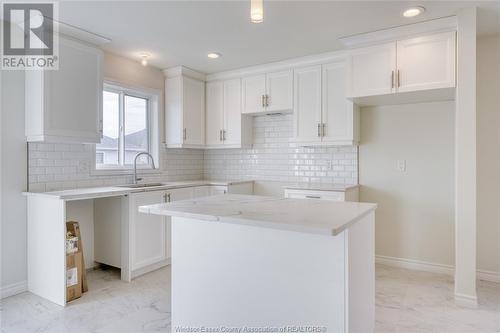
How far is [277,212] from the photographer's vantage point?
1.74 m

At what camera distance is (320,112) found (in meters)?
3.71

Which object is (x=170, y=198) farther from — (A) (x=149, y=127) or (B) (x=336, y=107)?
(B) (x=336, y=107)

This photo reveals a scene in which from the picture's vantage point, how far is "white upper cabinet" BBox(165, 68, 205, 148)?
4.19 metres

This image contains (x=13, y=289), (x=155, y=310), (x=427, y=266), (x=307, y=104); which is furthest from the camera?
(x=307, y=104)

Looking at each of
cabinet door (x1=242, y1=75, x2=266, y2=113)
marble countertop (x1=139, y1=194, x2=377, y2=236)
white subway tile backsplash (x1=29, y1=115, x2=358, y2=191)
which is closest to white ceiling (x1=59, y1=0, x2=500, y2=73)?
cabinet door (x1=242, y1=75, x2=266, y2=113)

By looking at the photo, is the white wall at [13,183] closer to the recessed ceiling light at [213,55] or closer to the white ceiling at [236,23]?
the white ceiling at [236,23]

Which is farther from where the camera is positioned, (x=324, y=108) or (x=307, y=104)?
(x=307, y=104)

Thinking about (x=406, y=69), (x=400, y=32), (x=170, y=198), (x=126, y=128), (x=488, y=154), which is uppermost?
(x=400, y=32)

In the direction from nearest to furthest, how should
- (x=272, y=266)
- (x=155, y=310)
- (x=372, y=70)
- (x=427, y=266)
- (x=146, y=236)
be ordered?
(x=272, y=266), (x=155, y=310), (x=372, y=70), (x=146, y=236), (x=427, y=266)

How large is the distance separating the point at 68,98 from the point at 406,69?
126 inches

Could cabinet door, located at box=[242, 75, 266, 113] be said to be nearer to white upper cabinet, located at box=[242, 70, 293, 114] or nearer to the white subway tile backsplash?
white upper cabinet, located at box=[242, 70, 293, 114]

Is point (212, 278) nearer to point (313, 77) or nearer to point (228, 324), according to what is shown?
point (228, 324)

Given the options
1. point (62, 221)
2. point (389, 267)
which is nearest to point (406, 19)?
point (389, 267)

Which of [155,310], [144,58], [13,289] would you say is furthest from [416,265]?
[13,289]
